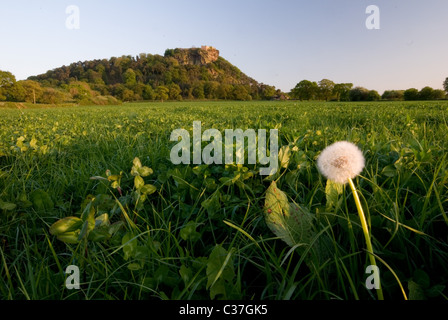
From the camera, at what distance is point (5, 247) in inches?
48.6

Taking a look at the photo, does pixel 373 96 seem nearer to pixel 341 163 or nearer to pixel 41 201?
pixel 341 163

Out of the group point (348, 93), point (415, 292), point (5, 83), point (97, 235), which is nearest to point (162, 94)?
point (5, 83)

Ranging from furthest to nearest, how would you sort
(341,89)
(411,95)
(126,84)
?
1. (126,84)
2. (341,89)
3. (411,95)

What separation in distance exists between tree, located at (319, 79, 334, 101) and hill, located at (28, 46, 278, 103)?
2939cm

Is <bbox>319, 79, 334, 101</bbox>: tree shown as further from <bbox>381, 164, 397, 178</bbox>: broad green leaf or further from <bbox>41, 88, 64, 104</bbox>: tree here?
<bbox>381, 164, 397, 178</bbox>: broad green leaf

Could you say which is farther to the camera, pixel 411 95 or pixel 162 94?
pixel 162 94

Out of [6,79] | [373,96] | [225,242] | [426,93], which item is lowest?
[225,242]

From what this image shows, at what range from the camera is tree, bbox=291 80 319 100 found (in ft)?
246

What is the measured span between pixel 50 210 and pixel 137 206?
619 mm

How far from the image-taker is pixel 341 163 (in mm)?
869

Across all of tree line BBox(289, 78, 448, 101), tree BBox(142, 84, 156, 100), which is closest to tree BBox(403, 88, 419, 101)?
tree line BBox(289, 78, 448, 101)

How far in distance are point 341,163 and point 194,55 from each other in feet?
606
